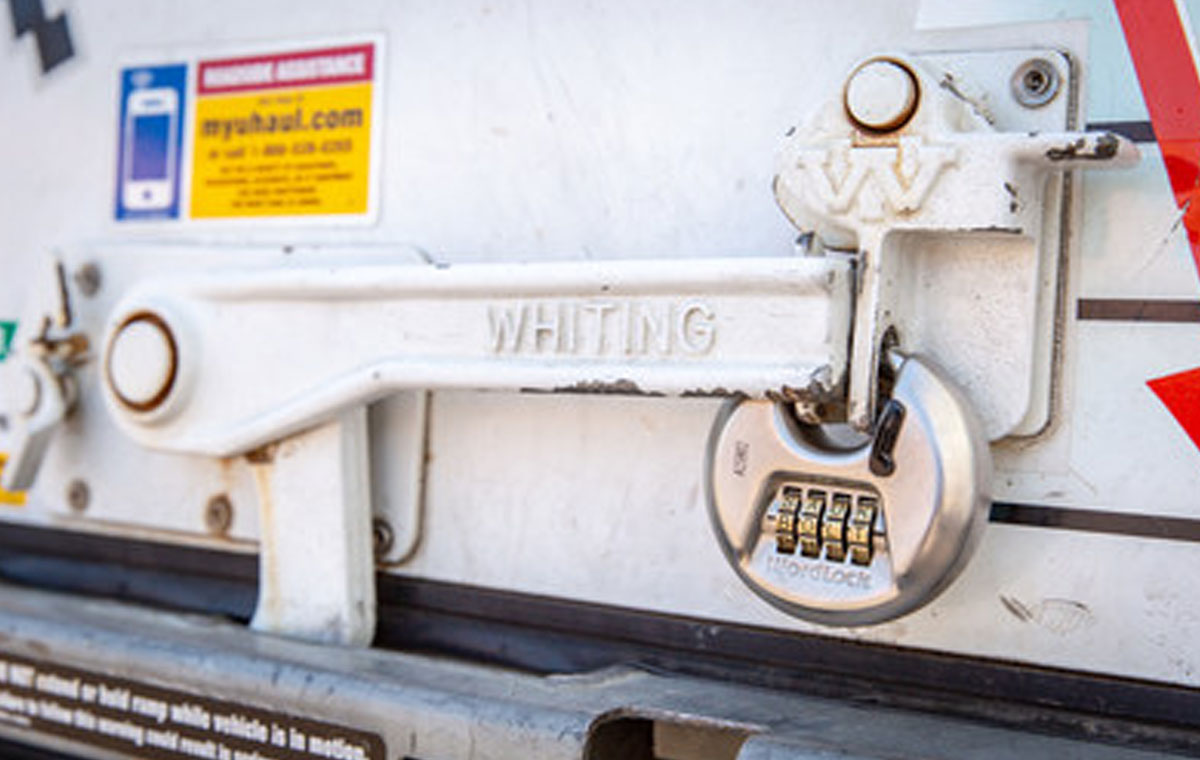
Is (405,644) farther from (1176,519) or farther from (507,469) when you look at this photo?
(1176,519)

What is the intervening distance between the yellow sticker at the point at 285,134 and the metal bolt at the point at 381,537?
0.36 meters

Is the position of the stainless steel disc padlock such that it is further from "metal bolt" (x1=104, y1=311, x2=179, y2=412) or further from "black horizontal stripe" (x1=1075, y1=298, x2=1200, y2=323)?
"metal bolt" (x1=104, y1=311, x2=179, y2=412)

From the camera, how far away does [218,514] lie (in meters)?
1.87

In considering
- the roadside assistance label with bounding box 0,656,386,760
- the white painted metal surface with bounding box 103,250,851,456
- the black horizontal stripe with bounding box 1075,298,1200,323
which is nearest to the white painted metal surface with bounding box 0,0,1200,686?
the black horizontal stripe with bounding box 1075,298,1200,323

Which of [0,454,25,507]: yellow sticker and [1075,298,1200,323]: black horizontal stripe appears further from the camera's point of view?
[0,454,25,507]: yellow sticker

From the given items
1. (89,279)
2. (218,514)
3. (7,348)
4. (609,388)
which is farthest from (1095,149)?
(7,348)

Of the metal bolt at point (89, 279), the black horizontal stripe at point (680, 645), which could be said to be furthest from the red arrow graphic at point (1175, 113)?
the metal bolt at point (89, 279)

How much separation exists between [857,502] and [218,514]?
0.88m

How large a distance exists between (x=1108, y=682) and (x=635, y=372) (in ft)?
1.67

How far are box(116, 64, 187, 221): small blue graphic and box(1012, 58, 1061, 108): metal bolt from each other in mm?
1066

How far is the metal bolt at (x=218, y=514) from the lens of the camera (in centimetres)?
186

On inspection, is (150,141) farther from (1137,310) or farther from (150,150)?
(1137,310)

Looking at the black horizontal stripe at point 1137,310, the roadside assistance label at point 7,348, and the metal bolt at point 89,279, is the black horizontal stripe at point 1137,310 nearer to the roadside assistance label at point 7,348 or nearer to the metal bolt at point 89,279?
the metal bolt at point 89,279

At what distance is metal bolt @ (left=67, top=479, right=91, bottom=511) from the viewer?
1.99 meters
